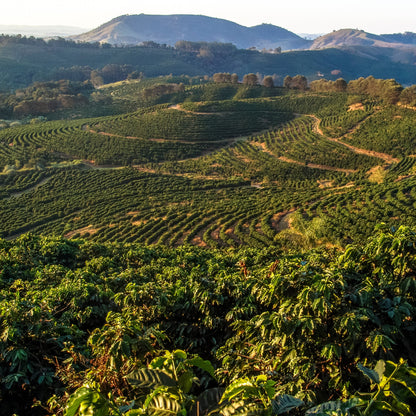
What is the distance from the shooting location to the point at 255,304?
7.67 meters

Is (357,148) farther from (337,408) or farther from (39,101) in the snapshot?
(39,101)

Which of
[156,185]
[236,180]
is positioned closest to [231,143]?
[236,180]

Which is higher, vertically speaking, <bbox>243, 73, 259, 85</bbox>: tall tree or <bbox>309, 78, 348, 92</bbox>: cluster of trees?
<bbox>243, 73, 259, 85</bbox>: tall tree

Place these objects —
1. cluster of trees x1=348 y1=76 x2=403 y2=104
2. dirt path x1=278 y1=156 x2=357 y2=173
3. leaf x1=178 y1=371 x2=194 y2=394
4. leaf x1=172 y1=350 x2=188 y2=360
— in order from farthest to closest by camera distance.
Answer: cluster of trees x1=348 y1=76 x2=403 y2=104, dirt path x1=278 y1=156 x2=357 y2=173, leaf x1=172 y1=350 x2=188 y2=360, leaf x1=178 y1=371 x2=194 y2=394

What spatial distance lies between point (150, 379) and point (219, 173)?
59358mm

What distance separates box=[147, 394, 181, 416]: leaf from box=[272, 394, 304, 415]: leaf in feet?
3.28

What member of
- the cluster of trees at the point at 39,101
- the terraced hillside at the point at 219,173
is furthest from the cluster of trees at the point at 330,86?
the cluster of trees at the point at 39,101

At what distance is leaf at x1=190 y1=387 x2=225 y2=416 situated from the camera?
11.6ft

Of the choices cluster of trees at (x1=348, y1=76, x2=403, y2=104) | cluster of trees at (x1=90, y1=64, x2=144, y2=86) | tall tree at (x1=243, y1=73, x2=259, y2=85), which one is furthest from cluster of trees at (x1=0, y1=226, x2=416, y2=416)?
cluster of trees at (x1=90, y1=64, x2=144, y2=86)

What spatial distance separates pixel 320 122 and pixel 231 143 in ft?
78.9

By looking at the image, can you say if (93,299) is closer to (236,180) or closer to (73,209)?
(73,209)

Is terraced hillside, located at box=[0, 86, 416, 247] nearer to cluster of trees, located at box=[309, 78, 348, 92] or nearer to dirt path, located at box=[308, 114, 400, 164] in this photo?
dirt path, located at box=[308, 114, 400, 164]

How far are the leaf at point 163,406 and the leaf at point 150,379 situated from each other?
1.12 ft

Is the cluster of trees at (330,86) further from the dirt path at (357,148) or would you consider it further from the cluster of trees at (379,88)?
the dirt path at (357,148)
